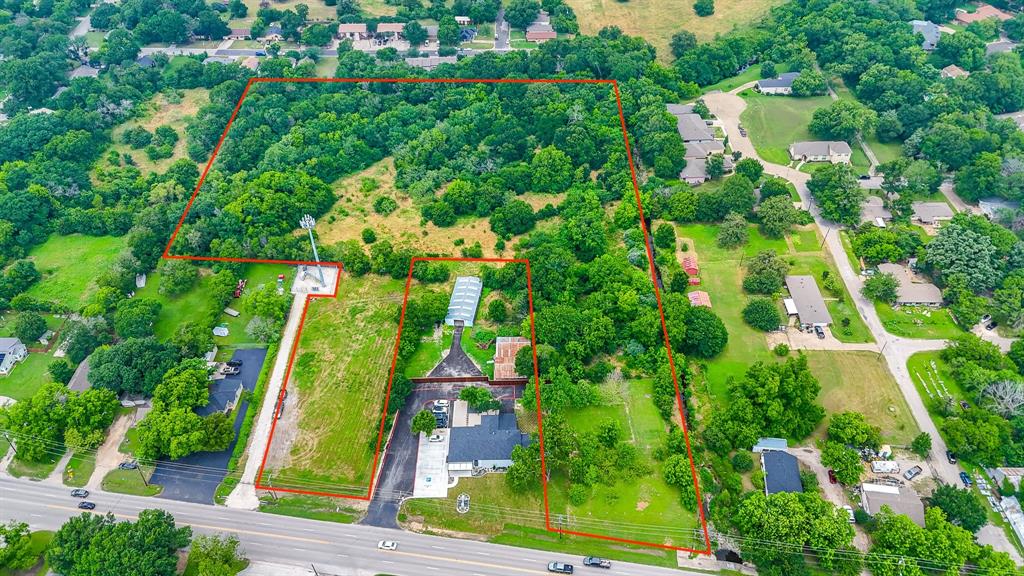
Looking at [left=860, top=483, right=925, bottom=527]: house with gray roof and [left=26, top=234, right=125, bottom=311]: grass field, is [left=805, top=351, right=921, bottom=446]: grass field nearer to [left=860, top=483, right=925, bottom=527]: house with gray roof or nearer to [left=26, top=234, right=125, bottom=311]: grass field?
[left=860, top=483, right=925, bottom=527]: house with gray roof

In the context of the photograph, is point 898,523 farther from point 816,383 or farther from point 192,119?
point 192,119

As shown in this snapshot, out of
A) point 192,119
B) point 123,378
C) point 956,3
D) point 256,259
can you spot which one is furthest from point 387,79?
point 956,3

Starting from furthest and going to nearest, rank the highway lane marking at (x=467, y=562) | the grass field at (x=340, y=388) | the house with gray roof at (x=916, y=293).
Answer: the house with gray roof at (x=916, y=293) → the grass field at (x=340, y=388) → the highway lane marking at (x=467, y=562)

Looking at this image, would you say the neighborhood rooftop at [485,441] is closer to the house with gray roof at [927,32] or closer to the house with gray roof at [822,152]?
the house with gray roof at [822,152]

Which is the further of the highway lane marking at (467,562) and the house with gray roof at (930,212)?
the house with gray roof at (930,212)

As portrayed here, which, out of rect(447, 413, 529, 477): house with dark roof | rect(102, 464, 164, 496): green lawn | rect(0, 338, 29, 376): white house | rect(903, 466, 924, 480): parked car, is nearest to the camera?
rect(903, 466, 924, 480): parked car

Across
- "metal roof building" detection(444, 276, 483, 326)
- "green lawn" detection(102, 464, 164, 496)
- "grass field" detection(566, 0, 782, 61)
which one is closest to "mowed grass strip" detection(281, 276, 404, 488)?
"metal roof building" detection(444, 276, 483, 326)

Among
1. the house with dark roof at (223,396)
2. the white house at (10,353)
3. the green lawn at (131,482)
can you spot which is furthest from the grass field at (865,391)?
the white house at (10,353)
